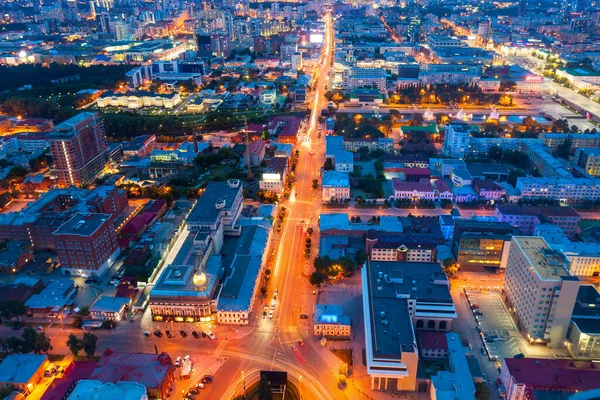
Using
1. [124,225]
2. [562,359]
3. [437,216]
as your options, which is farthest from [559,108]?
[124,225]

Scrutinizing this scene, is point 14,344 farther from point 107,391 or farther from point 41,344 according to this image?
point 107,391

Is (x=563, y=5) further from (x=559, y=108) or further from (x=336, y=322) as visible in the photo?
(x=336, y=322)

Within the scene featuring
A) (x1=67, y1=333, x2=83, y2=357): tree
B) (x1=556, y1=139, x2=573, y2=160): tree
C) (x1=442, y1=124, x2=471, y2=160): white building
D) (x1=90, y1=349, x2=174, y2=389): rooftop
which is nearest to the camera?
(x1=90, y1=349, x2=174, y2=389): rooftop

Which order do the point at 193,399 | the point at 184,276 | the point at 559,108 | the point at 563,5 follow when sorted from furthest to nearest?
1. the point at 563,5
2. the point at 559,108
3. the point at 184,276
4. the point at 193,399

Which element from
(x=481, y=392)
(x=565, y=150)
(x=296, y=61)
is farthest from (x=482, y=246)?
(x=296, y=61)

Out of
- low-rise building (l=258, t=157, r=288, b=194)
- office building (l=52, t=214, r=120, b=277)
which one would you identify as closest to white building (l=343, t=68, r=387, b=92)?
low-rise building (l=258, t=157, r=288, b=194)

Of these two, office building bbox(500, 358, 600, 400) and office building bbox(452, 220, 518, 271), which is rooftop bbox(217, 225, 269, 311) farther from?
office building bbox(500, 358, 600, 400)
